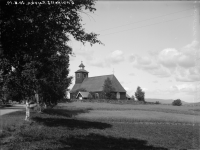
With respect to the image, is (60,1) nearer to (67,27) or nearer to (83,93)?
(67,27)

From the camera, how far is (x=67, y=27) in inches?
392

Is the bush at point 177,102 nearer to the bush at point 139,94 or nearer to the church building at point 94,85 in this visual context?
the bush at point 139,94

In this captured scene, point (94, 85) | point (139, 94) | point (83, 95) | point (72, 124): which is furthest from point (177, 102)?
point (94, 85)

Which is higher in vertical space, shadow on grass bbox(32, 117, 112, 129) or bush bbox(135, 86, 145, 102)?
bush bbox(135, 86, 145, 102)

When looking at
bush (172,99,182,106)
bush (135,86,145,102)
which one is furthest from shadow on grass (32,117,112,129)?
bush (172,99,182,106)

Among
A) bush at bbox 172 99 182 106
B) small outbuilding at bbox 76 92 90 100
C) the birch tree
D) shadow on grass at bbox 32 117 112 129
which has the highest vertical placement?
the birch tree

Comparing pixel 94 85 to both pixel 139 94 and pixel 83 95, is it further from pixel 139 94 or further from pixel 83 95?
pixel 139 94

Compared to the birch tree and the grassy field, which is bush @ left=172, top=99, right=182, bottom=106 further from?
the birch tree

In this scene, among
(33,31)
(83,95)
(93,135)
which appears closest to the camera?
(33,31)

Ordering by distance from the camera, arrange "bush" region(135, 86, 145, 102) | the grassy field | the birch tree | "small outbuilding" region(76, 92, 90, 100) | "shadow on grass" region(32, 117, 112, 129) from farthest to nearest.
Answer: "small outbuilding" region(76, 92, 90, 100) < "bush" region(135, 86, 145, 102) < "shadow on grass" region(32, 117, 112, 129) < the grassy field < the birch tree

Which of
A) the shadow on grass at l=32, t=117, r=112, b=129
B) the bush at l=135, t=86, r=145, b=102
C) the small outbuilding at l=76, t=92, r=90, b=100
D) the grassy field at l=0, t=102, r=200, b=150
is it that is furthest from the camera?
the small outbuilding at l=76, t=92, r=90, b=100

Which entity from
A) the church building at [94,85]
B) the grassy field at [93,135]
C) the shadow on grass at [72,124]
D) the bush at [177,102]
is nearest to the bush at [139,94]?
the bush at [177,102]

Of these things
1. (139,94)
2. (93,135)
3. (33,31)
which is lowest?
(93,135)

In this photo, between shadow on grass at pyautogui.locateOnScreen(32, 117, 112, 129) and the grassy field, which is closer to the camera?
the grassy field
